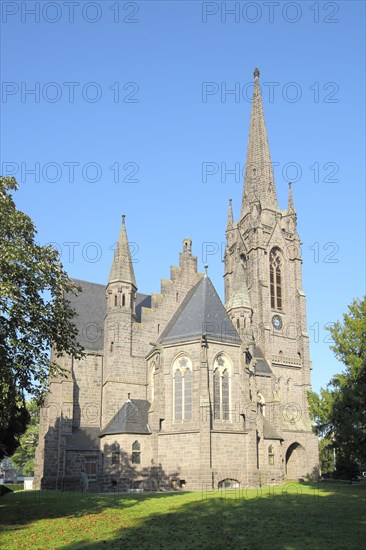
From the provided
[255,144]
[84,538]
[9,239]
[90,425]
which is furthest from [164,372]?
[255,144]

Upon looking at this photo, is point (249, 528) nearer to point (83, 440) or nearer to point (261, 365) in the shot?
point (83, 440)

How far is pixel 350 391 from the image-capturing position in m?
30.5

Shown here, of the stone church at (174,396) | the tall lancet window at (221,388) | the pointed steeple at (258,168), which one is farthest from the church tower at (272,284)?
the tall lancet window at (221,388)

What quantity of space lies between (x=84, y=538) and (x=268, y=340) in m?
40.5

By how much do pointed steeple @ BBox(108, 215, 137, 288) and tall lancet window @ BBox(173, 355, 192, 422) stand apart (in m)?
8.53

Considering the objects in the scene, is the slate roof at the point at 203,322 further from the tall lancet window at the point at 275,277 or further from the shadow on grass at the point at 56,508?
the tall lancet window at the point at 275,277

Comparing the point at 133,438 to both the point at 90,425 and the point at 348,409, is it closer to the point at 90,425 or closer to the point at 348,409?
the point at 90,425

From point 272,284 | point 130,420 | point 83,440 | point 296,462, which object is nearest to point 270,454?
point 296,462

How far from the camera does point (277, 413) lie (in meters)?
47.4

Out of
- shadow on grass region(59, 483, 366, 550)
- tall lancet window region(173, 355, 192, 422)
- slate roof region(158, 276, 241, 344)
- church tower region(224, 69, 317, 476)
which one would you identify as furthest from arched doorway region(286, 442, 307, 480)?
shadow on grass region(59, 483, 366, 550)

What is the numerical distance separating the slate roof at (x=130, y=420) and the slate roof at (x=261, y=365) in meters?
14.6

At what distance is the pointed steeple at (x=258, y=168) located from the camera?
6450 cm

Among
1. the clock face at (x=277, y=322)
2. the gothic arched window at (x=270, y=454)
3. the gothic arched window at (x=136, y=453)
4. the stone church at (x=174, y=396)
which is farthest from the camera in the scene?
the clock face at (x=277, y=322)

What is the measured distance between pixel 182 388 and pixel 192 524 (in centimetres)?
1845
